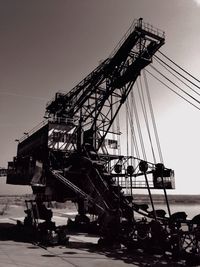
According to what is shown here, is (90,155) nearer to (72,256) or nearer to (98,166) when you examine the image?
(98,166)

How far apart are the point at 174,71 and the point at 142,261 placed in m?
10.4

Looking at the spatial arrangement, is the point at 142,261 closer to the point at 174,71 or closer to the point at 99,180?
→ the point at 99,180

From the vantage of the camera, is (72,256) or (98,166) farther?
(98,166)

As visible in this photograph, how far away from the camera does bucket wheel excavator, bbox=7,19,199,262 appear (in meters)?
15.2

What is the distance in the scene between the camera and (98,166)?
19750 mm

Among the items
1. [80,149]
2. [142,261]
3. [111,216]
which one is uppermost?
[80,149]

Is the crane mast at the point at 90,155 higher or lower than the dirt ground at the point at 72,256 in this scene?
higher

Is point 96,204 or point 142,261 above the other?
point 96,204

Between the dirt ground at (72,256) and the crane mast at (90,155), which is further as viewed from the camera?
the crane mast at (90,155)

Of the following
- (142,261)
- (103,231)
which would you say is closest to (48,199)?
(103,231)

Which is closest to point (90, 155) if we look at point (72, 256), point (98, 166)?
point (98, 166)

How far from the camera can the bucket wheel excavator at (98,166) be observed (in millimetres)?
15173

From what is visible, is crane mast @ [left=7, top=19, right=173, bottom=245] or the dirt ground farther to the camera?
crane mast @ [left=7, top=19, right=173, bottom=245]

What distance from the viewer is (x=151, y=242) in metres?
13.2
